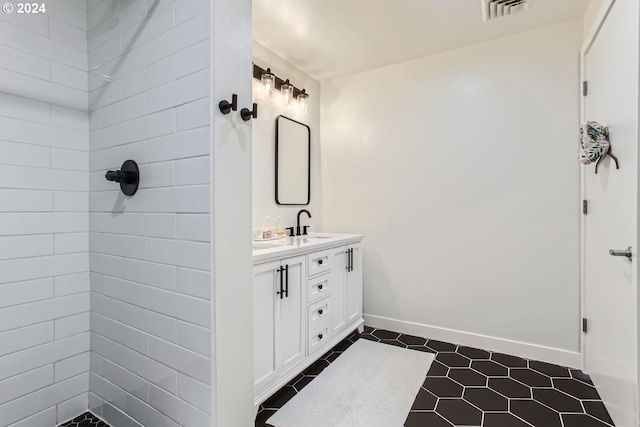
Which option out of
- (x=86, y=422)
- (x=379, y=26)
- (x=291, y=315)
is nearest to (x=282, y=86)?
(x=379, y=26)

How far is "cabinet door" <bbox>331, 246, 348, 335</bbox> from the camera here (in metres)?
2.50

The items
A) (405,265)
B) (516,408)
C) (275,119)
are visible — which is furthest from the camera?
(405,265)

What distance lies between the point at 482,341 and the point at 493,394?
2.35 ft

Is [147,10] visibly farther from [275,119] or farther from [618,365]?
[618,365]

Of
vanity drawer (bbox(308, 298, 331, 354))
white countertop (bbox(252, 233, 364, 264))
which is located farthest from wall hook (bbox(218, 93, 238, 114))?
vanity drawer (bbox(308, 298, 331, 354))

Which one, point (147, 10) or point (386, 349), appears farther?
point (386, 349)

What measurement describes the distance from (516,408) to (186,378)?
179 cm

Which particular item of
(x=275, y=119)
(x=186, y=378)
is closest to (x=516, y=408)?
(x=186, y=378)

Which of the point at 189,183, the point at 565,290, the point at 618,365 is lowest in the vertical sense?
the point at 618,365

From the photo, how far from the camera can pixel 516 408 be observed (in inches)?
72.1

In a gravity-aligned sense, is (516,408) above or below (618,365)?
below

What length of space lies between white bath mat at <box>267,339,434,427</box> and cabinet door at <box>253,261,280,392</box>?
9.2 inches

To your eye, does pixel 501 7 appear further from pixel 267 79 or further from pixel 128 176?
pixel 128 176

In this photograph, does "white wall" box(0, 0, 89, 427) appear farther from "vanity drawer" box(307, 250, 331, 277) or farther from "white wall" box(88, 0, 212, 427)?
"vanity drawer" box(307, 250, 331, 277)
